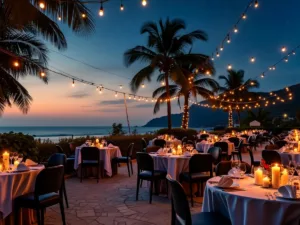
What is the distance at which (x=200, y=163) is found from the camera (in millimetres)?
5504

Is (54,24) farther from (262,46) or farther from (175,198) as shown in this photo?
(262,46)

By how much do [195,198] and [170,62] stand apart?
34.4 ft

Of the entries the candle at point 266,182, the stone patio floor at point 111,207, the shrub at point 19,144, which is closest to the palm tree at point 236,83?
the stone patio floor at point 111,207

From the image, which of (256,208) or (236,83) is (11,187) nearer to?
(256,208)

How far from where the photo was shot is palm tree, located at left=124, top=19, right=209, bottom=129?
15430 mm

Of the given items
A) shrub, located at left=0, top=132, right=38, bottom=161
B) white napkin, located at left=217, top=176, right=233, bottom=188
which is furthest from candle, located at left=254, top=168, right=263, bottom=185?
shrub, located at left=0, top=132, right=38, bottom=161

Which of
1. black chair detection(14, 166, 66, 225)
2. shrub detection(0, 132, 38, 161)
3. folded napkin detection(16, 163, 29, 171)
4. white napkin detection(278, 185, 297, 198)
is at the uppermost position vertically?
shrub detection(0, 132, 38, 161)

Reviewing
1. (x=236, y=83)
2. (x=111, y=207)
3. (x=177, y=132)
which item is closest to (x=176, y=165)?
(x=111, y=207)

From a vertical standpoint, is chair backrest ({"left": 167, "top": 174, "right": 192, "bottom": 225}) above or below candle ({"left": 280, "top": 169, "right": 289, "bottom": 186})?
below

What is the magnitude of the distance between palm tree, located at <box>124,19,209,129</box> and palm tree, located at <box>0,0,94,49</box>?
668 cm

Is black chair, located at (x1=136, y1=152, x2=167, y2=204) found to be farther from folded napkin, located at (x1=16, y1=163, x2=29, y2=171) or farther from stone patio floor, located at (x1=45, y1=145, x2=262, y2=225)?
folded napkin, located at (x1=16, y1=163, x2=29, y2=171)

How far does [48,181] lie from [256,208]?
257 centimetres

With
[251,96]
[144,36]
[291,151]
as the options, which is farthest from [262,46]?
[251,96]

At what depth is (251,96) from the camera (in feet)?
98.3
